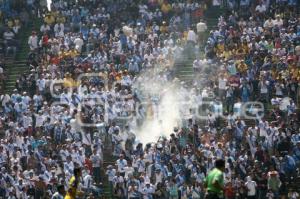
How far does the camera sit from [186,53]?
46688 millimetres

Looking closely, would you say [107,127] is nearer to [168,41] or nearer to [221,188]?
[168,41]

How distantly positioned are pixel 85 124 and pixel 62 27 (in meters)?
9.53

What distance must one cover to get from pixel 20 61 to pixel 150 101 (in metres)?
8.57

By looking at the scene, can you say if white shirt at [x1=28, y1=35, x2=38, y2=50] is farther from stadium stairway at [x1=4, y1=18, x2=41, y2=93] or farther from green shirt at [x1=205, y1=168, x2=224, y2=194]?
green shirt at [x1=205, y1=168, x2=224, y2=194]

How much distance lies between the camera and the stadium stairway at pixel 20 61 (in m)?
46.9

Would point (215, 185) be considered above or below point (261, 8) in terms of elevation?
below

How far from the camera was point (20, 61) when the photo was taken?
48625 mm

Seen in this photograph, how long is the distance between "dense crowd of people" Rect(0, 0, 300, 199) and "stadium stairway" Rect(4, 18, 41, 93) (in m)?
0.46

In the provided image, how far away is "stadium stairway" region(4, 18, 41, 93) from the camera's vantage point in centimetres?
4688

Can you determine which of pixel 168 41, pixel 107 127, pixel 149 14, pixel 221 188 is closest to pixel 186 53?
pixel 168 41

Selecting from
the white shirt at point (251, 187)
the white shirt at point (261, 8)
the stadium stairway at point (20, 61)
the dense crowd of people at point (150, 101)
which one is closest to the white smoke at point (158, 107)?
the dense crowd of people at point (150, 101)

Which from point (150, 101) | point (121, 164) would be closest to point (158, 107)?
point (150, 101)

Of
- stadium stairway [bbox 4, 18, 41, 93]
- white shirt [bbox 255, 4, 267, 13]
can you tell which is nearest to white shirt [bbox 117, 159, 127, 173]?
stadium stairway [bbox 4, 18, 41, 93]

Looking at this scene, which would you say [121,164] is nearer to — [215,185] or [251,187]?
[251,187]
